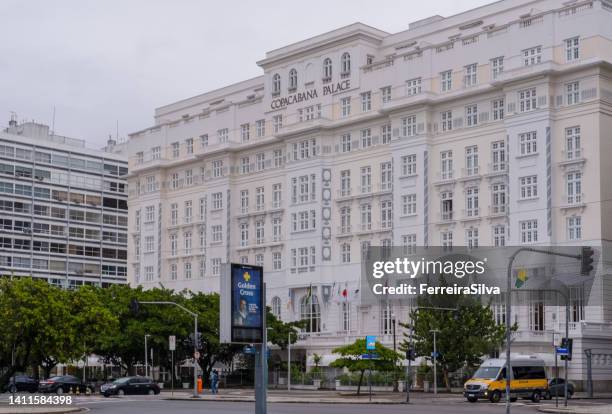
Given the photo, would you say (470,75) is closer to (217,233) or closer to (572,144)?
(572,144)

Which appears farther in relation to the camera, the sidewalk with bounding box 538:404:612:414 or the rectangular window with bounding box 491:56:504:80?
the rectangular window with bounding box 491:56:504:80

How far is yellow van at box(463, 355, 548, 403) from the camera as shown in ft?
205

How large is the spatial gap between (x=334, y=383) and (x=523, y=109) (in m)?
28.3

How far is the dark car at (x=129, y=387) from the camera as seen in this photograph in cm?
7288

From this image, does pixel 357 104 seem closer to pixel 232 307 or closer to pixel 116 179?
pixel 116 179

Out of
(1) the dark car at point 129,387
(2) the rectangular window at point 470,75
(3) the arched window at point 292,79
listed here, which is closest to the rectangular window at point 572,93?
(2) the rectangular window at point 470,75

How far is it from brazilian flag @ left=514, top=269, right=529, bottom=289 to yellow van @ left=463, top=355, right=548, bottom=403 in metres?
16.7

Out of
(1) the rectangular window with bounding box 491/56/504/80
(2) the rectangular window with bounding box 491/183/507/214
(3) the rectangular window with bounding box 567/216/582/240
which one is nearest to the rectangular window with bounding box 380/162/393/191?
(2) the rectangular window with bounding box 491/183/507/214

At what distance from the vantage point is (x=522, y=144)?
8538 centimetres

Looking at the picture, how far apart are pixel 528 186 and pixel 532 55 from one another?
10677mm

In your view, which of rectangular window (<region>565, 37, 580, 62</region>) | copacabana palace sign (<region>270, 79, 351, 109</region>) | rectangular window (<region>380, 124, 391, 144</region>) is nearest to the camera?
rectangular window (<region>565, 37, 580, 62</region>)

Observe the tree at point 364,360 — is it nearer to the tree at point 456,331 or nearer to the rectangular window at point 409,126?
the tree at point 456,331

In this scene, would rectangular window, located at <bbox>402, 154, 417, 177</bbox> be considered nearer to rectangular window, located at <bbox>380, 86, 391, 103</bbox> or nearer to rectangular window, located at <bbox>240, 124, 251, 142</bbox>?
rectangular window, located at <bbox>380, 86, 391, 103</bbox>

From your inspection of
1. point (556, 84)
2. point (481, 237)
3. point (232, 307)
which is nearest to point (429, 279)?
point (481, 237)
